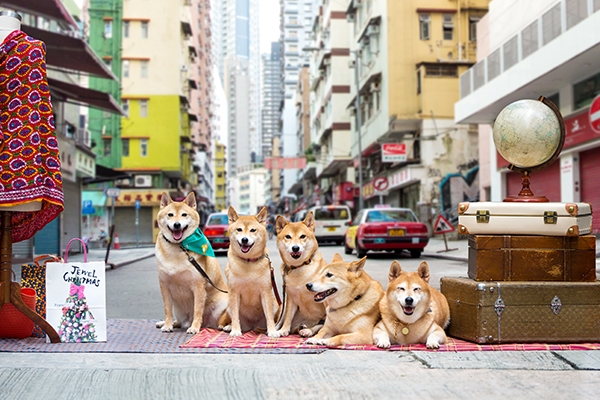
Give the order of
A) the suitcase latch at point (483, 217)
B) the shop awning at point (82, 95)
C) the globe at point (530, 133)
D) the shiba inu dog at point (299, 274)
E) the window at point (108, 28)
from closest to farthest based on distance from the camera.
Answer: the suitcase latch at point (483, 217)
the globe at point (530, 133)
the shiba inu dog at point (299, 274)
the shop awning at point (82, 95)
the window at point (108, 28)

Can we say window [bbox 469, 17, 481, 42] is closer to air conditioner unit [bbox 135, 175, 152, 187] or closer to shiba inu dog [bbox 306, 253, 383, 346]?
air conditioner unit [bbox 135, 175, 152, 187]

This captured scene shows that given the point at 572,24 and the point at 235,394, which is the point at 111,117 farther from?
the point at 235,394

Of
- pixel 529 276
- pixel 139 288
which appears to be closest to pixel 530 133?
pixel 529 276

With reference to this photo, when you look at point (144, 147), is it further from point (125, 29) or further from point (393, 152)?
point (393, 152)

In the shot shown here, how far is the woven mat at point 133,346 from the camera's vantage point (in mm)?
5172

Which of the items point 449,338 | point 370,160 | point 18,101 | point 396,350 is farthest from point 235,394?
point 370,160

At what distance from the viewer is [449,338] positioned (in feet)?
18.6

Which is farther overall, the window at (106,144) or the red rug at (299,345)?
the window at (106,144)

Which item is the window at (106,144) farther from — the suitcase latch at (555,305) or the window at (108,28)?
the suitcase latch at (555,305)

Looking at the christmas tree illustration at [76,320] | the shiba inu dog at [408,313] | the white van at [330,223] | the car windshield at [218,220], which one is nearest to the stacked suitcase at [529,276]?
the shiba inu dog at [408,313]

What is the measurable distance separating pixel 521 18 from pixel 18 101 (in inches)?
815

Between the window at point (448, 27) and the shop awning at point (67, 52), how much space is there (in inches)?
788

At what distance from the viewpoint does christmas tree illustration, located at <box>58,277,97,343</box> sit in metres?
5.57

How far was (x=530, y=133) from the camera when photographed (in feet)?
18.5
